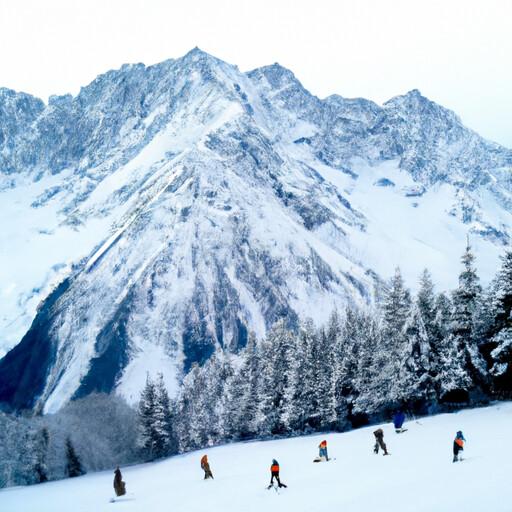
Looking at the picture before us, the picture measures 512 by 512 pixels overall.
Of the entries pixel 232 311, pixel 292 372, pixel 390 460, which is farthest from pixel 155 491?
pixel 232 311

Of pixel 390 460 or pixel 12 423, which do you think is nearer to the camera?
pixel 390 460

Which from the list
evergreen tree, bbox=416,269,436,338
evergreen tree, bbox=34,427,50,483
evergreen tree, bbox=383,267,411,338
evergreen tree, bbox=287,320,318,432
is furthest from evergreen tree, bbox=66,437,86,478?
evergreen tree, bbox=416,269,436,338

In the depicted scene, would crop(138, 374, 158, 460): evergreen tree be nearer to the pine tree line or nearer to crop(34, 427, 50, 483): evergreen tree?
the pine tree line

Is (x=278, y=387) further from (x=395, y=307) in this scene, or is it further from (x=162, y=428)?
(x=395, y=307)

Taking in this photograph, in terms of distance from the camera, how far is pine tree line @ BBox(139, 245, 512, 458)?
172ft

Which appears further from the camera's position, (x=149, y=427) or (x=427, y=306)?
(x=149, y=427)

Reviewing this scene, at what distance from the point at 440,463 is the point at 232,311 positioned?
563 ft

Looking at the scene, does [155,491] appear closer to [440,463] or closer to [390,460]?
[390,460]

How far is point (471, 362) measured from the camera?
53.1 metres

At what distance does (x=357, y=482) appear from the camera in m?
27.4

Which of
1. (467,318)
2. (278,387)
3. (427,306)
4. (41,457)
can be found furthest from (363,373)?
(41,457)

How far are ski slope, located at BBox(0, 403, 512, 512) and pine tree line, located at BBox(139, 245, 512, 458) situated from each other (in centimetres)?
551

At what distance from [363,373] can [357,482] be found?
123ft

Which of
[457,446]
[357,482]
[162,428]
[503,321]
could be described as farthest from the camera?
[162,428]
